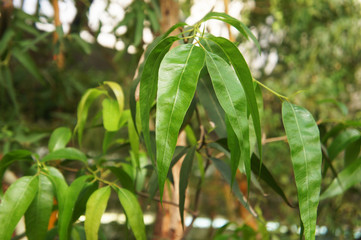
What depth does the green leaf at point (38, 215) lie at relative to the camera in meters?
0.41

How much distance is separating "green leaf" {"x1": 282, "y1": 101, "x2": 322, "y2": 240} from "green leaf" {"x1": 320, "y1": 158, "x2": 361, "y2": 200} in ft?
0.52

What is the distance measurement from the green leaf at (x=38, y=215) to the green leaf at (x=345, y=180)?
33cm

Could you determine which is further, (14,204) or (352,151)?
(352,151)

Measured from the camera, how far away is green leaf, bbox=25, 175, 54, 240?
1.35ft

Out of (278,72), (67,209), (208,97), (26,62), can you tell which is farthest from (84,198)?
(278,72)

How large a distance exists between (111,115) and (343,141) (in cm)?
32

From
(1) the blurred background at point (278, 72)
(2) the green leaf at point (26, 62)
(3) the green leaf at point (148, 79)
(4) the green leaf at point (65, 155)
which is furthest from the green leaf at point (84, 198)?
(1) the blurred background at point (278, 72)

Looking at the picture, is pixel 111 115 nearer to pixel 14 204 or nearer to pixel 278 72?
pixel 14 204

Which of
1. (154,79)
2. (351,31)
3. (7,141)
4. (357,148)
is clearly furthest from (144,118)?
(351,31)

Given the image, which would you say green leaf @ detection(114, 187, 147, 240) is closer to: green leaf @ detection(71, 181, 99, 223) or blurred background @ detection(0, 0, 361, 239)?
green leaf @ detection(71, 181, 99, 223)

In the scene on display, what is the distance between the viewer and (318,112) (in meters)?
1.41

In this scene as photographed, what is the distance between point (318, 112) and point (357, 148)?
0.93 m

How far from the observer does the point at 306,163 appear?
1.09 feet

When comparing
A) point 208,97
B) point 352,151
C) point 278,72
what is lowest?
point 278,72
